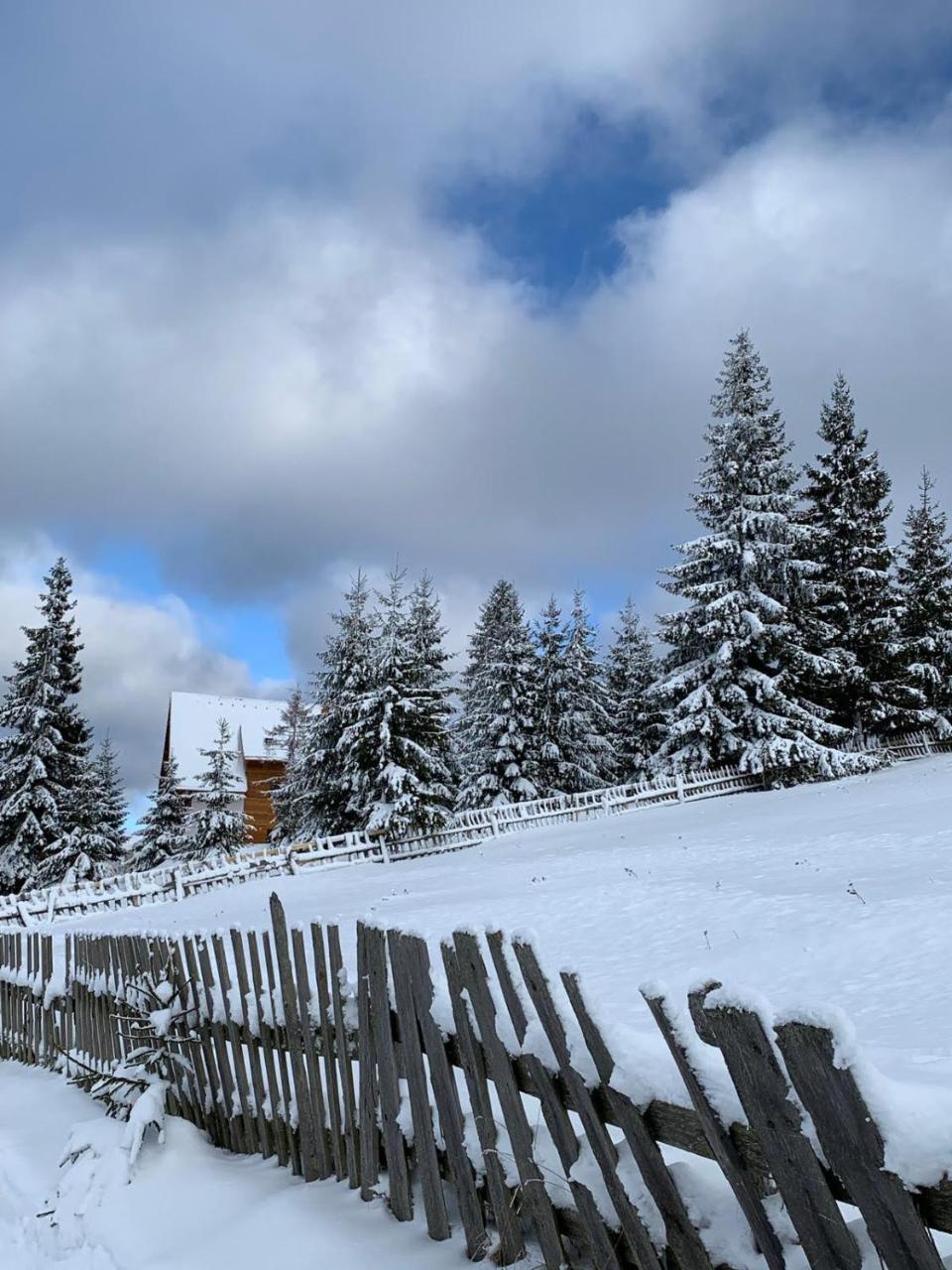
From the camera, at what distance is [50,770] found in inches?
1126

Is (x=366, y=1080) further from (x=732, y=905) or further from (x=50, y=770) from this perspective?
(x=50, y=770)

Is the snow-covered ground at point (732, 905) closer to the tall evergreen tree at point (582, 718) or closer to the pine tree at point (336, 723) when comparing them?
the pine tree at point (336, 723)

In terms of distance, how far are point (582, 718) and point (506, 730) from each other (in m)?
3.79

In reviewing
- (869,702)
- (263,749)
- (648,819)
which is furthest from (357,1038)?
(263,749)

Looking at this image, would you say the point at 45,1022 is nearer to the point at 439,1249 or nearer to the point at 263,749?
the point at 439,1249

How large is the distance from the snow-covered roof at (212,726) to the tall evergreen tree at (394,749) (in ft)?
91.0

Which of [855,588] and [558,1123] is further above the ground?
[855,588]

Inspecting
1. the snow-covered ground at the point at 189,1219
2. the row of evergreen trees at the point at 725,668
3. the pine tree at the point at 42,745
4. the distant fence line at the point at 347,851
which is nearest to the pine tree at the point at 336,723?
the row of evergreen trees at the point at 725,668

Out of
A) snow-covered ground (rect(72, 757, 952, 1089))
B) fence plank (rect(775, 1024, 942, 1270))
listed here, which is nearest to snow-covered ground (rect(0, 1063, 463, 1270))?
snow-covered ground (rect(72, 757, 952, 1089))

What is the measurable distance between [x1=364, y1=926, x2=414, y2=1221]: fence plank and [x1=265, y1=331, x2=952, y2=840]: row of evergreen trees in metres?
21.0

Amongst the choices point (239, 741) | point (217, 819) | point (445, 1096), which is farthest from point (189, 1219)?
point (239, 741)

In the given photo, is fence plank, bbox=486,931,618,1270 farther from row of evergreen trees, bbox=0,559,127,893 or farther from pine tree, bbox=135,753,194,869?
pine tree, bbox=135,753,194,869

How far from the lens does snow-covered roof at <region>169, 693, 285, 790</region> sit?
5250cm

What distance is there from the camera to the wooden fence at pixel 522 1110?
1555 mm
